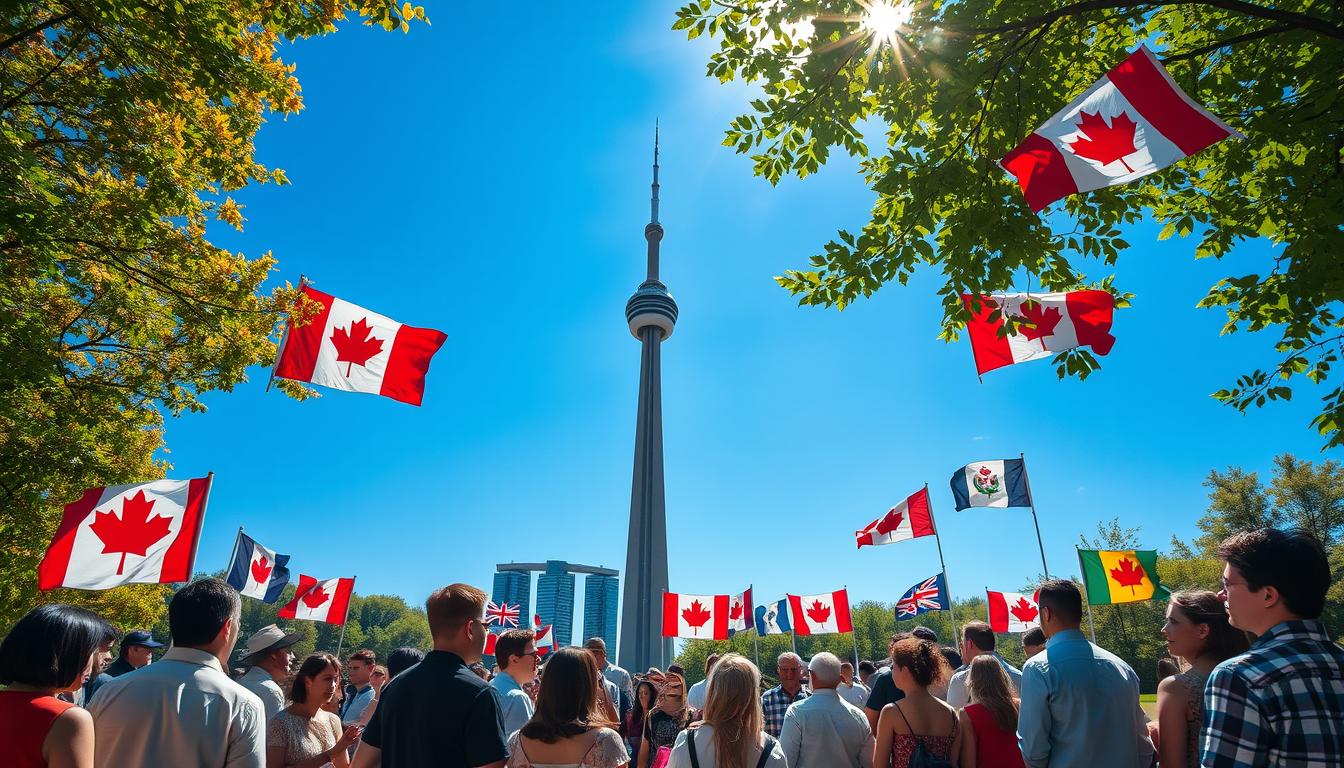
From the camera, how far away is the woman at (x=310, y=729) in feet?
14.3

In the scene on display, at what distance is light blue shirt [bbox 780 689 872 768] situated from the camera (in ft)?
14.5

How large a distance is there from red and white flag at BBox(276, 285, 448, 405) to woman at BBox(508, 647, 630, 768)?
644 centimetres

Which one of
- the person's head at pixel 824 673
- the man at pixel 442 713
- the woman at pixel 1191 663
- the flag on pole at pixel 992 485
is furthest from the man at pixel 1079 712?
the flag on pole at pixel 992 485

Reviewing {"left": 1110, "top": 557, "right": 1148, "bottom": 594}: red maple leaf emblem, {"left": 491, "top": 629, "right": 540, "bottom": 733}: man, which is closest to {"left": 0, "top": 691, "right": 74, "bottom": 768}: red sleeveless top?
{"left": 491, "top": 629, "right": 540, "bottom": 733}: man

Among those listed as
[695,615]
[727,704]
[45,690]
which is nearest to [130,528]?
[45,690]

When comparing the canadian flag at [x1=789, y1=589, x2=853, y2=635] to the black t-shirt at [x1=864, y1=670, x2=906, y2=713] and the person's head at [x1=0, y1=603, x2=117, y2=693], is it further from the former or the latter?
the person's head at [x1=0, y1=603, x2=117, y2=693]

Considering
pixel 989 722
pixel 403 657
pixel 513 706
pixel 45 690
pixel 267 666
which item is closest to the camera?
pixel 45 690

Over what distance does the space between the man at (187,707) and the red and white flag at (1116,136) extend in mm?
5152

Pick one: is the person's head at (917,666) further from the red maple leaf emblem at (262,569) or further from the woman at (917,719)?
the red maple leaf emblem at (262,569)

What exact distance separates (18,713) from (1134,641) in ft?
201

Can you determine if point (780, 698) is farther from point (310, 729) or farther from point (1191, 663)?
point (310, 729)

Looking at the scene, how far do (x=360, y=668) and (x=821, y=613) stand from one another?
14.9 meters

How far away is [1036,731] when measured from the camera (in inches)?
155

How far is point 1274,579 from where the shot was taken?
2475 millimetres
